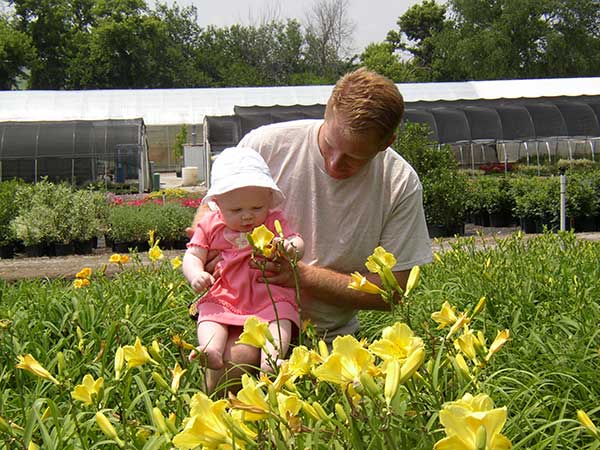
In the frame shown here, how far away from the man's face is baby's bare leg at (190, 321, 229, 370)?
0.62 m

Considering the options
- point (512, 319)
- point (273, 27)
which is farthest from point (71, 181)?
point (273, 27)

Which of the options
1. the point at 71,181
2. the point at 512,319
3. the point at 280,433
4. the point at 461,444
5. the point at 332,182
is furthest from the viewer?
the point at 71,181

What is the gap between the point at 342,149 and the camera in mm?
2371

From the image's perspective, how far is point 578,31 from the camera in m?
42.9

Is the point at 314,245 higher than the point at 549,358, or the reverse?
the point at 314,245

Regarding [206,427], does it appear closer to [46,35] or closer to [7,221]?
[7,221]

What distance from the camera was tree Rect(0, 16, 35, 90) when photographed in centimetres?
4658

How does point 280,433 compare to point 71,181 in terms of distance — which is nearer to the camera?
point 280,433

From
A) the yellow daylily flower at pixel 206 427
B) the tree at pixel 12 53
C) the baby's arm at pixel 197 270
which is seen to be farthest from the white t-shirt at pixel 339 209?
the tree at pixel 12 53

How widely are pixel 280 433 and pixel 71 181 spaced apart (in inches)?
793

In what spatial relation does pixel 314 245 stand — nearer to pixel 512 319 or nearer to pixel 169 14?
pixel 512 319

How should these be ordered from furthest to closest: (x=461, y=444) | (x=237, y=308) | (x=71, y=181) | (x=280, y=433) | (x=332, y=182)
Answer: (x=71, y=181) → (x=332, y=182) → (x=237, y=308) → (x=280, y=433) → (x=461, y=444)

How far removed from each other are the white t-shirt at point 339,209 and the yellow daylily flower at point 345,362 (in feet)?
4.86

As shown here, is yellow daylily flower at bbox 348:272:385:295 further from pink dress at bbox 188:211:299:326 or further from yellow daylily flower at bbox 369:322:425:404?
pink dress at bbox 188:211:299:326
